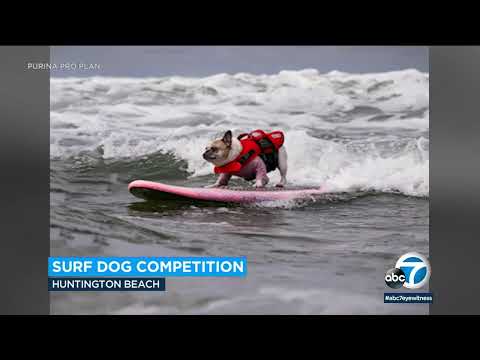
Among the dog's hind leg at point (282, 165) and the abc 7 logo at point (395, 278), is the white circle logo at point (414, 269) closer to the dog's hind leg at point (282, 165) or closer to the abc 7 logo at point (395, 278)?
the abc 7 logo at point (395, 278)

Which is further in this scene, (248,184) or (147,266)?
(248,184)

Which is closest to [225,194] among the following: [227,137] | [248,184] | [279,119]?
[248,184]

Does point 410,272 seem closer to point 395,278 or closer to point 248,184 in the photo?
point 395,278

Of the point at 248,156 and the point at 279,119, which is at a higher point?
the point at 279,119

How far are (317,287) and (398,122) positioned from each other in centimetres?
131

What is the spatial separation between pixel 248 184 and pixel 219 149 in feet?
1.07

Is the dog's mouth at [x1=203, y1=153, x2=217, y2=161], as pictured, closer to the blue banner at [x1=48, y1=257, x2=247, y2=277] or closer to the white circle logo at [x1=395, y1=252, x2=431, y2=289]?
the blue banner at [x1=48, y1=257, x2=247, y2=277]

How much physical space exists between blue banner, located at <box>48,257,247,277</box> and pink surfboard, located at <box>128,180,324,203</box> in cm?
43

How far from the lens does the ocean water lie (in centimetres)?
382

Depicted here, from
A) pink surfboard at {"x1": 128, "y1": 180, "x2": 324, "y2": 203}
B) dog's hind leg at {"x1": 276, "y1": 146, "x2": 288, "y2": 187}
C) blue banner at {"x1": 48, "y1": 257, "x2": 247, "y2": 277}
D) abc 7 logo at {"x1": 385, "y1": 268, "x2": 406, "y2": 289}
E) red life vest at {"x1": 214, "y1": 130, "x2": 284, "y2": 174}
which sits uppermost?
red life vest at {"x1": 214, "y1": 130, "x2": 284, "y2": 174}

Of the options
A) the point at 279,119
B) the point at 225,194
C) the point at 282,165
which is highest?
the point at 279,119

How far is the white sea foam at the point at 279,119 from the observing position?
3.92 m

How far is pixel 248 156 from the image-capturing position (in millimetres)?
3947

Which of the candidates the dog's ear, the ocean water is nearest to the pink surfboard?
the ocean water
